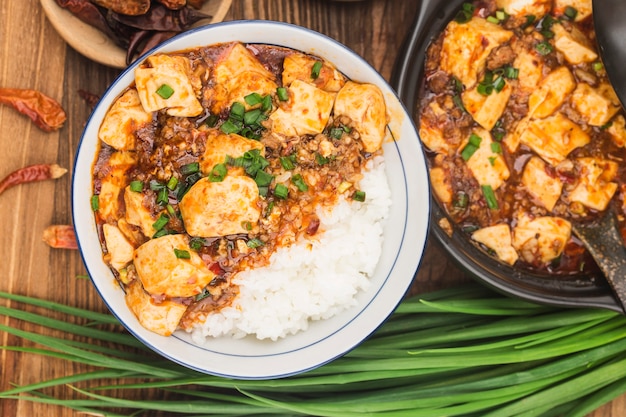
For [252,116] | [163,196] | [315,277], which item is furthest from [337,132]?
[163,196]

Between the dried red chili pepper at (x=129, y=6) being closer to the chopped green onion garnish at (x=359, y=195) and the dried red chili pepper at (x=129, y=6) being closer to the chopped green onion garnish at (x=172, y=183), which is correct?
the chopped green onion garnish at (x=172, y=183)

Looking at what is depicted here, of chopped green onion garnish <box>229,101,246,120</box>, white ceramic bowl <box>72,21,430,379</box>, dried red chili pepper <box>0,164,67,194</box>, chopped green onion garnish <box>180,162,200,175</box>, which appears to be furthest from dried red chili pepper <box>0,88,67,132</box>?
chopped green onion garnish <box>229,101,246,120</box>

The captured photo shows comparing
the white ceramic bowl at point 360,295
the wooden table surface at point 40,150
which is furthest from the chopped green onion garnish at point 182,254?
the wooden table surface at point 40,150

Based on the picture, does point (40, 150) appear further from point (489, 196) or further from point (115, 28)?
point (489, 196)

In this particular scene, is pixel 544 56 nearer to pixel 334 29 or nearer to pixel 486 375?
pixel 334 29

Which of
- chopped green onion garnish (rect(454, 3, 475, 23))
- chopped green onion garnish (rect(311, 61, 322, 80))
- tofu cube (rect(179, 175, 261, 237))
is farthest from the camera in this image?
chopped green onion garnish (rect(454, 3, 475, 23))

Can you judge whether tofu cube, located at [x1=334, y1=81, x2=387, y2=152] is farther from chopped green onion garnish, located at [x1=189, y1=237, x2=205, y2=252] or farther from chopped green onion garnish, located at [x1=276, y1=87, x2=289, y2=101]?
chopped green onion garnish, located at [x1=189, y1=237, x2=205, y2=252]
